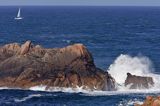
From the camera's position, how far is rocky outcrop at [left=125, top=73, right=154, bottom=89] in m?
81.4

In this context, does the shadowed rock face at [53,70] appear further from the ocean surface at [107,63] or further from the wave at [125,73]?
the ocean surface at [107,63]

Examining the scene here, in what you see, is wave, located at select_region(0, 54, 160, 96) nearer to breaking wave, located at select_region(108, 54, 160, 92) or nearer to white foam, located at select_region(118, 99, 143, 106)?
breaking wave, located at select_region(108, 54, 160, 92)

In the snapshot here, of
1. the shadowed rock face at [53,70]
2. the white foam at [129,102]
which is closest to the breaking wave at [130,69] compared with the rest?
the shadowed rock face at [53,70]

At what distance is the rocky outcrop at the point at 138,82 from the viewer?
81.4 m

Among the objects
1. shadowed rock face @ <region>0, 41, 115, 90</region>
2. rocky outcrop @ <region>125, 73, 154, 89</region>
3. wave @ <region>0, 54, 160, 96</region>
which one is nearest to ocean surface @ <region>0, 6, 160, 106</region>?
wave @ <region>0, 54, 160, 96</region>

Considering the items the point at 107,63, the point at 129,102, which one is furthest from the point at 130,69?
the point at 129,102

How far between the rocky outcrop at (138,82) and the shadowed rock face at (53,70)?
2255 millimetres

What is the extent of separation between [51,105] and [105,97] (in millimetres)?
8185

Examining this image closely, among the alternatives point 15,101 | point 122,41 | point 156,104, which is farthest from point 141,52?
point 156,104

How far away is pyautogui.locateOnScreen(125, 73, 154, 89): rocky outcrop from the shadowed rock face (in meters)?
2.26

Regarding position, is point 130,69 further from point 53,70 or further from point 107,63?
point 53,70

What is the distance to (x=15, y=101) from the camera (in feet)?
236

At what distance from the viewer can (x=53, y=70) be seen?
8006cm

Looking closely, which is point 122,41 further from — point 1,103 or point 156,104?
point 156,104
